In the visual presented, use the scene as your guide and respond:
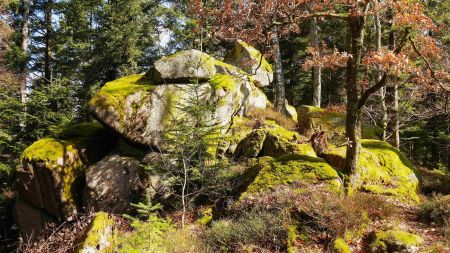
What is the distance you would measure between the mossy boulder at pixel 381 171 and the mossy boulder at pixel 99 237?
20.5ft

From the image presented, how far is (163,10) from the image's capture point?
75.0 feet

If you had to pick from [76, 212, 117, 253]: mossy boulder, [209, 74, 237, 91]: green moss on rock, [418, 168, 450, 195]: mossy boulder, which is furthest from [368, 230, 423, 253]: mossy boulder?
[209, 74, 237, 91]: green moss on rock

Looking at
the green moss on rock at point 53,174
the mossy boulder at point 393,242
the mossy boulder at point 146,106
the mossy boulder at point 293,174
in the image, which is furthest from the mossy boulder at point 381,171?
the green moss on rock at point 53,174

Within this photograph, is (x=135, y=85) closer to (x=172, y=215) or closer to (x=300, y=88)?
(x=172, y=215)

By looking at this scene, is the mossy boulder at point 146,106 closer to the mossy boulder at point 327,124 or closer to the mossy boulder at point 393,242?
the mossy boulder at point 327,124

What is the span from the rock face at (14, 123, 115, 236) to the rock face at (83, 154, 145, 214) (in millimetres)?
671

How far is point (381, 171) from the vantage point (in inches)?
443

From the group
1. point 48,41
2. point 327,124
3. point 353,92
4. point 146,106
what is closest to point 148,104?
point 146,106

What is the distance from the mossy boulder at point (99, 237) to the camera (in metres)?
4.92

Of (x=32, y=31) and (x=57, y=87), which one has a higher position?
(x=32, y=31)

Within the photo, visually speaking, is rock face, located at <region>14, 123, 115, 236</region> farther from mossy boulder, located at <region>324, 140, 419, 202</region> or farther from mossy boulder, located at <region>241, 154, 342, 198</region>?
mossy boulder, located at <region>324, 140, 419, 202</region>

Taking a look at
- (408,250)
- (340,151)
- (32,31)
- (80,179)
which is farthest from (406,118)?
(32,31)

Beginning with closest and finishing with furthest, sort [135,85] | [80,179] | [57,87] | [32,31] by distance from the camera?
[80,179], [135,85], [57,87], [32,31]

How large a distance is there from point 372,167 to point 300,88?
17.0 metres
